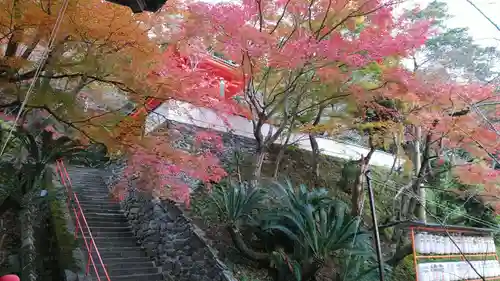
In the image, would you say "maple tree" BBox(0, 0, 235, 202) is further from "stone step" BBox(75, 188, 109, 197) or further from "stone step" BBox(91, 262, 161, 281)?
"stone step" BBox(75, 188, 109, 197)

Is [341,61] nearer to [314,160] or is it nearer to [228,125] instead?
[228,125]

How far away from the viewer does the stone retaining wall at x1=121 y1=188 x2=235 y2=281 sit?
7441 mm

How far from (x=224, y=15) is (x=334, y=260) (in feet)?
19.3

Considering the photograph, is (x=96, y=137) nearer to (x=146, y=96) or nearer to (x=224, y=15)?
(x=146, y=96)

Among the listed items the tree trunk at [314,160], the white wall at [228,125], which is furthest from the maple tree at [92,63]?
the tree trunk at [314,160]

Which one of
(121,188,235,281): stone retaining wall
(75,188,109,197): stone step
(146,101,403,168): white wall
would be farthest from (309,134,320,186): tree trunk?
(75,188,109,197): stone step

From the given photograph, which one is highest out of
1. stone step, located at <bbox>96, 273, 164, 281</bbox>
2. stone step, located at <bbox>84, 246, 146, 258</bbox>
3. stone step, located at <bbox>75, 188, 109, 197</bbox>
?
stone step, located at <bbox>75, 188, 109, 197</bbox>

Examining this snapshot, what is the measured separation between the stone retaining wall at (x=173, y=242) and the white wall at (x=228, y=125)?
2.50 m

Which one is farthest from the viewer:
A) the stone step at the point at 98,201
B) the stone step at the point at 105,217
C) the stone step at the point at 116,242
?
the stone step at the point at 98,201

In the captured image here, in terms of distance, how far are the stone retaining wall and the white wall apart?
2.50 meters

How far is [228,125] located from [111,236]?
4503 mm

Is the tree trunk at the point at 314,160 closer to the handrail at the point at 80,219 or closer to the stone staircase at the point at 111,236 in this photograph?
the stone staircase at the point at 111,236

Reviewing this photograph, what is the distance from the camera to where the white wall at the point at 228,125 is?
39.9 feet

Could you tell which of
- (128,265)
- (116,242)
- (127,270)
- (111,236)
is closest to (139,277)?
(127,270)
